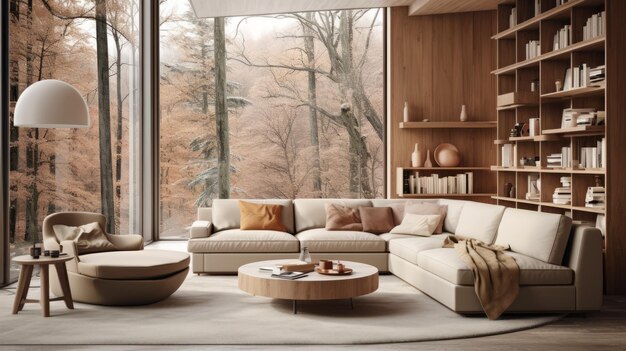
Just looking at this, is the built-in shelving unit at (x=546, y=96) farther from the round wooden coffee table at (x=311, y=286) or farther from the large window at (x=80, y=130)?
the large window at (x=80, y=130)

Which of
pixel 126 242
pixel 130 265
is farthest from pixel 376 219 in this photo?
pixel 130 265

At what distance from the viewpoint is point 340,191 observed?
460 inches

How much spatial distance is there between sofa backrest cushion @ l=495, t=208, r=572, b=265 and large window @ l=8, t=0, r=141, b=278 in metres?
4.24

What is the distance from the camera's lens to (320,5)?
9477mm

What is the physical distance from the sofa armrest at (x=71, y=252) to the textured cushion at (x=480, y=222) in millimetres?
3560

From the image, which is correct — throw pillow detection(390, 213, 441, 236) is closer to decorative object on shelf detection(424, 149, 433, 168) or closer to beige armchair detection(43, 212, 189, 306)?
decorative object on shelf detection(424, 149, 433, 168)

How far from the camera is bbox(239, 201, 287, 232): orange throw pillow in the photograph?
7469 millimetres

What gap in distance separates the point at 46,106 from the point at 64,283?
1.39 m

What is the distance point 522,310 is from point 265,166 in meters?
6.89

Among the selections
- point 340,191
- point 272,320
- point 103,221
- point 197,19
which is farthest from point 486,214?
point 197,19

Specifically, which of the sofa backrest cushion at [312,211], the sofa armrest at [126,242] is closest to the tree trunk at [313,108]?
the sofa backrest cushion at [312,211]

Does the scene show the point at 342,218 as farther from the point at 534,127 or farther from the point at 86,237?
the point at 86,237

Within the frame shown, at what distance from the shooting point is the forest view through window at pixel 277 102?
11117 mm

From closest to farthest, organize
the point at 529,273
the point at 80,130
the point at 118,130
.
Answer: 1. the point at 529,273
2. the point at 80,130
3. the point at 118,130
